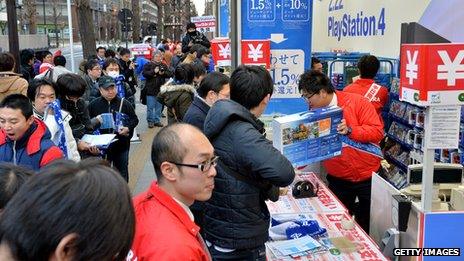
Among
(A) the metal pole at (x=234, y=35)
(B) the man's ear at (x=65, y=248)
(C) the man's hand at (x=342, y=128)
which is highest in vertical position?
(A) the metal pole at (x=234, y=35)

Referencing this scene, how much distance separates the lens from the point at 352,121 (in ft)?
13.6

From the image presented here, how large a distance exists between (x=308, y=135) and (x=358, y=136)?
0.68 metres

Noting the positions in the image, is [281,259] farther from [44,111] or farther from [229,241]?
[44,111]

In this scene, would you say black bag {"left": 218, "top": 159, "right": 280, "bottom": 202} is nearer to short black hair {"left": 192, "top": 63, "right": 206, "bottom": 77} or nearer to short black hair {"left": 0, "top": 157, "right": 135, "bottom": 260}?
short black hair {"left": 0, "top": 157, "right": 135, "bottom": 260}

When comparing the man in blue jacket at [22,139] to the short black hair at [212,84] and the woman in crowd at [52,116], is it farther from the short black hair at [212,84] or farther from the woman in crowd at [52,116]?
the short black hair at [212,84]

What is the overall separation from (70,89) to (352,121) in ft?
8.51

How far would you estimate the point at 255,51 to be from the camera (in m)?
6.61

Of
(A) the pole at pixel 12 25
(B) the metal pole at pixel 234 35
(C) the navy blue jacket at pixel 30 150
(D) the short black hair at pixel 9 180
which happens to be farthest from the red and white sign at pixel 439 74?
(A) the pole at pixel 12 25

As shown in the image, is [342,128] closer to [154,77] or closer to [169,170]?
[169,170]

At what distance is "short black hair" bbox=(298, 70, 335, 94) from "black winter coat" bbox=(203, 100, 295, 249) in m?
1.46

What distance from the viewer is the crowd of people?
1122 millimetres

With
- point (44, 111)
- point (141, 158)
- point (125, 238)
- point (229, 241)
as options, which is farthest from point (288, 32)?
point (125, 238)

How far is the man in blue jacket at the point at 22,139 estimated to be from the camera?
10.9 feet

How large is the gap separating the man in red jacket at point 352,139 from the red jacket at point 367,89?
2468 mm
